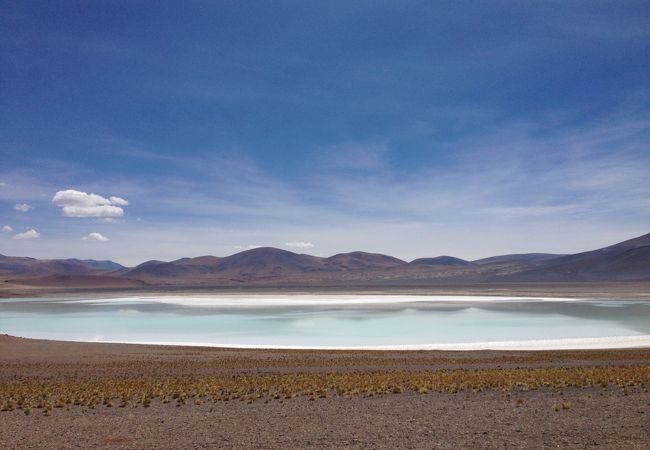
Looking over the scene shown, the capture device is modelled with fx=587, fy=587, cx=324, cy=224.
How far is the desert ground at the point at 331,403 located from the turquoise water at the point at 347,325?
9.37 m

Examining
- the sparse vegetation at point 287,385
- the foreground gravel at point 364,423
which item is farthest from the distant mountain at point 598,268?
the foreground gravel at point 364,423

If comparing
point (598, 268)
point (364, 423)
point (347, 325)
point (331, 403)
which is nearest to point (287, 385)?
point (331, 403)

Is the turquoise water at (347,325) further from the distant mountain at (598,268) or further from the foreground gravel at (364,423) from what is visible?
the distant mountain at (598,268)

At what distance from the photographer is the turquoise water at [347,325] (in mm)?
29469

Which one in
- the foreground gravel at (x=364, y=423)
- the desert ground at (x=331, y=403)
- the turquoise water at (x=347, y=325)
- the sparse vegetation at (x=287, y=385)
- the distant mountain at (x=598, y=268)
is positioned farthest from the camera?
the distant mountain at (x=598, y=268)

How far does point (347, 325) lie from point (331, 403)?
24.9 metres

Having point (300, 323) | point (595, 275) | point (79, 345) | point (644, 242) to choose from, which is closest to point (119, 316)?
point (300, 323)

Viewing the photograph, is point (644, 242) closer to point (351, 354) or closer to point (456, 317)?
point (456, 317)

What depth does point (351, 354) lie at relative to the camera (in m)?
22.0

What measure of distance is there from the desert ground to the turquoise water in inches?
369

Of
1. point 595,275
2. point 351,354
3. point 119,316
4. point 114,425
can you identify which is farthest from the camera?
point 595,275

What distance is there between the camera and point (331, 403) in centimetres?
1182

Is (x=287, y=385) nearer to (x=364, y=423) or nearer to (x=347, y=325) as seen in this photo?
(x=364, y=423)

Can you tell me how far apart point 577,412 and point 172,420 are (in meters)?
7.19
